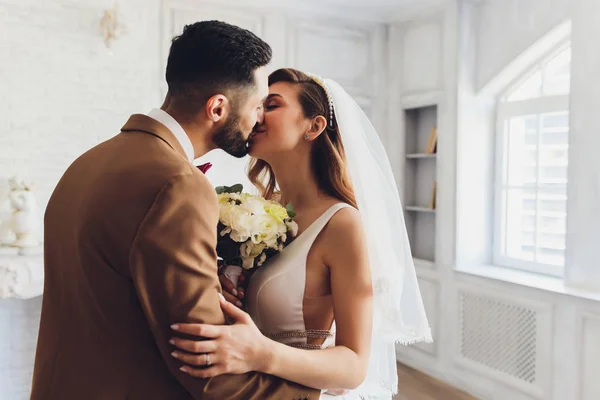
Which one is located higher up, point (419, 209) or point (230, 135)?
point (230, 135)

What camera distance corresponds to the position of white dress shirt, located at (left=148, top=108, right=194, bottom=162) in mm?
1146

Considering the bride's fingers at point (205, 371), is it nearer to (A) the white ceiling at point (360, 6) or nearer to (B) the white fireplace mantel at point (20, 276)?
(B) the white fireplace mantel at point (20, 276)

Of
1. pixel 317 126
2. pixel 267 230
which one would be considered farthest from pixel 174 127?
pixel 317 126

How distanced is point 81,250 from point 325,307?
87 centimetres

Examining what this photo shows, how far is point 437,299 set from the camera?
4602 millimetres

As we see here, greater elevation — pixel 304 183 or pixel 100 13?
pixel 100 13

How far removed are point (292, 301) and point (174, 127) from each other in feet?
2.41

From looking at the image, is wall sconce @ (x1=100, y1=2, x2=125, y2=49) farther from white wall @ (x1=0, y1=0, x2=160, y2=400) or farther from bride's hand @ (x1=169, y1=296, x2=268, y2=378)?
bride's hand @ (x1=169, y1=296, x2=268, y2=378)

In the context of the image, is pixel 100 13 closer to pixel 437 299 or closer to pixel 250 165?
pixel 250 165

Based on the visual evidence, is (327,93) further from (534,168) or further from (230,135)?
(534,168)

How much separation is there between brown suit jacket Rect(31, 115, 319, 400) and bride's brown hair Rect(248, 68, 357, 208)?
77 centimetres

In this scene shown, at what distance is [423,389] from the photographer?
14.0ft

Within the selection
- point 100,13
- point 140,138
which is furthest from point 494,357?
point 100,13

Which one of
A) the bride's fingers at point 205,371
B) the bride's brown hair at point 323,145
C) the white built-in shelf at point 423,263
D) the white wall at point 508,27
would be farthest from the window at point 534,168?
the bride's fingers at point 205,371
